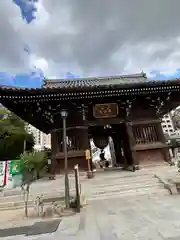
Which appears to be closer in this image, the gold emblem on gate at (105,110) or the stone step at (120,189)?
the stone step at (120,189)

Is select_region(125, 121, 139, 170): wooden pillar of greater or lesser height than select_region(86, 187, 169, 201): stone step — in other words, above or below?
above

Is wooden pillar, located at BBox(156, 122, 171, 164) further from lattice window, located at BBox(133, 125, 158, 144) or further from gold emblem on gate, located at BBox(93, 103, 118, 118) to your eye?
gold emblem on gate, located at BBox(93, 103, 118, 118)

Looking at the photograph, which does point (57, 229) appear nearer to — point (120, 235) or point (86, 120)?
point (120, 235)

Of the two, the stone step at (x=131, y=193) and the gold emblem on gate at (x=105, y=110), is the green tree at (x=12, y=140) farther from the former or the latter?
the stone step at (x=131, y=193)

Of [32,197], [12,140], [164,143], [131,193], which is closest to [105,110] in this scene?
[164,143]

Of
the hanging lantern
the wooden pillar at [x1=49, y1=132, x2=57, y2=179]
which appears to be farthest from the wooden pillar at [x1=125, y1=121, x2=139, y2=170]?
the hanging lantern

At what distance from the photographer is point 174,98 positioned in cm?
1096

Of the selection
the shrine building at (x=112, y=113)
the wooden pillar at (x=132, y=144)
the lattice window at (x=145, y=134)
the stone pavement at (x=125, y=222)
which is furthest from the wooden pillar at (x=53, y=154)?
the lattice window at (x=145, y=134)

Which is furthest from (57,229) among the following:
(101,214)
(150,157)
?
(150,157)

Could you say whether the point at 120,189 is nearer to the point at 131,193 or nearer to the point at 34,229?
the point at 131,193

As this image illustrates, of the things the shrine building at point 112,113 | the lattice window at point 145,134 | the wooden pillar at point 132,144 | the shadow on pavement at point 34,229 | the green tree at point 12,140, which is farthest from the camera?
the green tree at point 12,140

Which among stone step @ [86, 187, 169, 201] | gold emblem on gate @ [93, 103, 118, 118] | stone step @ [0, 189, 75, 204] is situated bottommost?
stone step @ [86, 187, 169, 201]

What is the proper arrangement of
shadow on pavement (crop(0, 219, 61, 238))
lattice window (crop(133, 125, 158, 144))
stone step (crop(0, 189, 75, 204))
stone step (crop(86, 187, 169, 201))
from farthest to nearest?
lattice window (crop(133, 125, 158, 144)) < stone step (crop(0, 189, 75, 204)) < stone step (crop(86, 187, 169, 201)) < shadow on pavement (crop(0, 219, 61, 238))

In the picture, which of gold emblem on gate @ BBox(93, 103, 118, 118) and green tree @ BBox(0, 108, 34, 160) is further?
green tree @ BBox(0, 108, 34, 160)
